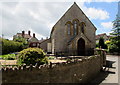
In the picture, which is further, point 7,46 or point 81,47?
point 7,46

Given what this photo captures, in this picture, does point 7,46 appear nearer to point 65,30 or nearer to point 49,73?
point 65,30

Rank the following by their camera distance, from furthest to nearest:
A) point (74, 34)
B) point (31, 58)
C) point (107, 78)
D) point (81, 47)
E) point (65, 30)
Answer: point (74, 34) → point (81, 47) → point (65, 30) → point (107, 78) → point (31, 58)

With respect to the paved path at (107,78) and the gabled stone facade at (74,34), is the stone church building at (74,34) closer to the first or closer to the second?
the gabled stone facade at (74,34)

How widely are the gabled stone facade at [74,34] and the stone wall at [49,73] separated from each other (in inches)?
551

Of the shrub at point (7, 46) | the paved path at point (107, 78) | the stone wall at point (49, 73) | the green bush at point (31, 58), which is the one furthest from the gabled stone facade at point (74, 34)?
the green bush at point (31, 58)

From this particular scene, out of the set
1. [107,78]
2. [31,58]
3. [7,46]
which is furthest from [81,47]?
[7,46]

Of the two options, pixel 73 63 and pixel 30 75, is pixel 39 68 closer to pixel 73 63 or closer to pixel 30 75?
pixel 30 75

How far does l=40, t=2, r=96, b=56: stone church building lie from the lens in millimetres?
23078

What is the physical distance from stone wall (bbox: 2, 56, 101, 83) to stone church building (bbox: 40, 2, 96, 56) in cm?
1400

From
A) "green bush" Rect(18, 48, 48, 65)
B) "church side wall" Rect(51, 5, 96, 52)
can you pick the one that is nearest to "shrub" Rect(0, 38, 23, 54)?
"church side wall" Rect(51, 5, 96, 52)

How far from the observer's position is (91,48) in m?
23.7

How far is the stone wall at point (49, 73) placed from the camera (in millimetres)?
5402

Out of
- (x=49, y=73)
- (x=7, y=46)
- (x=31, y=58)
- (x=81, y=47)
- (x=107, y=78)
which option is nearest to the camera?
(x=49, y=73)

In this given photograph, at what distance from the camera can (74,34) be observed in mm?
24484
